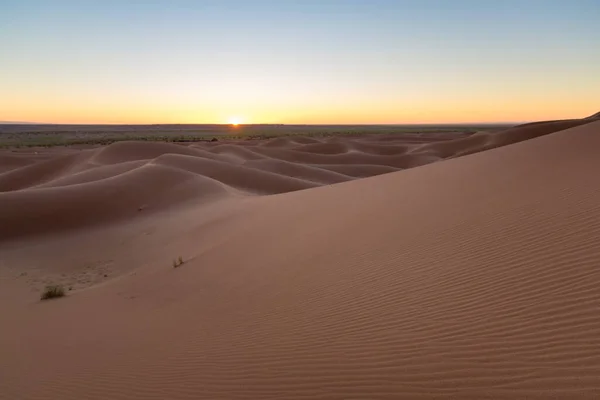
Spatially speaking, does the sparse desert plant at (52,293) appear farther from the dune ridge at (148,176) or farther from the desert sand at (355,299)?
the dune ridge at (148,176)

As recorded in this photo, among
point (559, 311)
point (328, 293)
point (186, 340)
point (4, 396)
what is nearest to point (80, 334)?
point (4, 396)

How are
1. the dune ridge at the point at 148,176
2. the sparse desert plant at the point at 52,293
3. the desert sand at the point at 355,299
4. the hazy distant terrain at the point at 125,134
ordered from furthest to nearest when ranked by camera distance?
the hazy distant terrain at the point at 125,134, the dune ridge at the point at 148,176, the sparse desert plant at the point at 52,293, the desert sand at the point at 355,299

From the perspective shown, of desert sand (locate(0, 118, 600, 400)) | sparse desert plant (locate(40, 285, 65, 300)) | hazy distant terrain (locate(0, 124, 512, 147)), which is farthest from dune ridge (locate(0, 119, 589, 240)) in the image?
hazy distant terrain (locate(0, 124, 512, 147))

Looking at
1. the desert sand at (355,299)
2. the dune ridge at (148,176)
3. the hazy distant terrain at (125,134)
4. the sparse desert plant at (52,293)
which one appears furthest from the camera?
the hazy distant terrain at (125,134)

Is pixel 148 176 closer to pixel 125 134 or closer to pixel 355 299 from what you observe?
pixel 355 299

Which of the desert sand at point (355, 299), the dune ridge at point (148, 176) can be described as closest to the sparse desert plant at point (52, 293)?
the desert sand at point (355, 299)

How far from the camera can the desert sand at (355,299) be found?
3623mm

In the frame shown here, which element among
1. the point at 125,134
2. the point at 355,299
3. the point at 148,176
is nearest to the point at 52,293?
the point at 355,299

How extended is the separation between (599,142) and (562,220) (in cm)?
477

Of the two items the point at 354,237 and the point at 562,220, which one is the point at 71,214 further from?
the point at 562,220

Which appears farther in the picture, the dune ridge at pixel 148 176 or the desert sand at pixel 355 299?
the dune ridge at pixel 148 176

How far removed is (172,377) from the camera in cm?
467

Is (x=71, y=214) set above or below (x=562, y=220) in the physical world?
below

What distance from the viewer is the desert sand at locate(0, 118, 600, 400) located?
11.9 ft
